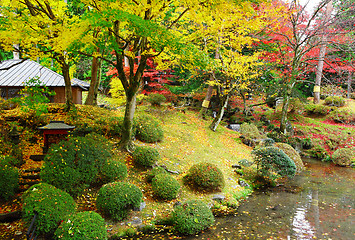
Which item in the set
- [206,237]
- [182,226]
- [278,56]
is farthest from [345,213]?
[278,56]

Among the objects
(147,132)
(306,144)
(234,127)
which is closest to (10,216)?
(147,132)

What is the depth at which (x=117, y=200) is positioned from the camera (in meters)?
4.88

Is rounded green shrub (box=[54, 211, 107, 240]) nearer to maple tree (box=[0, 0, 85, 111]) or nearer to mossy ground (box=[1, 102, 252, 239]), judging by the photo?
mossy ground (box=[1, 102, 252, 239])

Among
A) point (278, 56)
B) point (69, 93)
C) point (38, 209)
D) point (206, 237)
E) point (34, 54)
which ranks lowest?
point (206, 237)

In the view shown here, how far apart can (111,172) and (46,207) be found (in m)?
1.97

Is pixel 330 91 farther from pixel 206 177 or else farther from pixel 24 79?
pixel 24 79

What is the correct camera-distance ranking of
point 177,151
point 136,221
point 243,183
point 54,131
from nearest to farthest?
1. point 136,221
2. point 54,131
3. point 243,183
4. point 177,151

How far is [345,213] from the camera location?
6254 millimetres

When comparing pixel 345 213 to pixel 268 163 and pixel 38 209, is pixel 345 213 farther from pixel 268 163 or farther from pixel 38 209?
pixel 38 209

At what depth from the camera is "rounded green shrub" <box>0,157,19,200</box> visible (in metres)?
4.95

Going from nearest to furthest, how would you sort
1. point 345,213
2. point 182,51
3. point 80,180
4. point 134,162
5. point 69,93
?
point 80,180 → point 182,51 → point 345,213 → point 134,162 → point 69,93

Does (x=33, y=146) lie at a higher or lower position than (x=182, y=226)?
higher

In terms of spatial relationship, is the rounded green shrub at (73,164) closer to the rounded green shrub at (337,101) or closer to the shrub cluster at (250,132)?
the shrub cluster at (250,132)

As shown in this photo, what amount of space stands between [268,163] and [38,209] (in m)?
7.42
